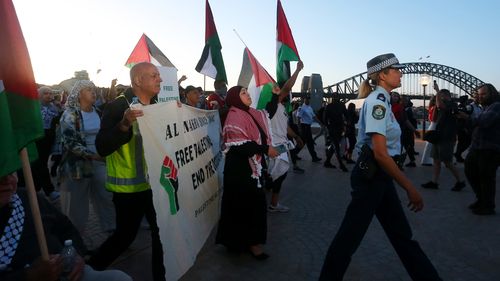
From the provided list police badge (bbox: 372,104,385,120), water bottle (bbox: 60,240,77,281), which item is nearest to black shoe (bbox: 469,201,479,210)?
police badge (bbox: 372,104,385,120)

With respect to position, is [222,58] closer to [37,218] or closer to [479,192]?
[479,192]

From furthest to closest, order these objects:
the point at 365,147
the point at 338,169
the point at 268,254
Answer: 1. the point at 338,169
2. the point at 268,254
3. the point at 365,147

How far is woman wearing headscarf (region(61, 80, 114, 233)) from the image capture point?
4.07 meters

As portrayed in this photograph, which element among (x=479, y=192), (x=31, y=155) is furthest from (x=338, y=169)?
(x=31, y=155)

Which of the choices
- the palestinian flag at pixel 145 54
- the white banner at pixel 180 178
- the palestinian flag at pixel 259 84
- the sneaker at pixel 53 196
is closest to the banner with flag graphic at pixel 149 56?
the palestinian flag at pixel 145 54

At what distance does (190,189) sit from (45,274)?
6.27ft

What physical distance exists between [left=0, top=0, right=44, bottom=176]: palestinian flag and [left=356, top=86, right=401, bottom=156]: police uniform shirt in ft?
6.70

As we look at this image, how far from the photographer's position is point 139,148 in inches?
129

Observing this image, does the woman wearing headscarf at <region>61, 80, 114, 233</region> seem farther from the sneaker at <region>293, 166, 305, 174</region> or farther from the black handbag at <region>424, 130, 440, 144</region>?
the sneaker at <region>293, 166, 305, 174</region>

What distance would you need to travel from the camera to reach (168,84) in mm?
4344

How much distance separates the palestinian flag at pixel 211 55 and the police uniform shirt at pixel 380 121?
3260mm

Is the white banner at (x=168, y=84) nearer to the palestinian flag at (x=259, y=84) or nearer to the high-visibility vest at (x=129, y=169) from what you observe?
the high-visibility vest at (x=129, y=169)

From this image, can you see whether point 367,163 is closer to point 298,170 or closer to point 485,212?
point 485,212

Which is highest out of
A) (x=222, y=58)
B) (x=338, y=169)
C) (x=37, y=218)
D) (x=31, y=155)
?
(x=222, y=58)
